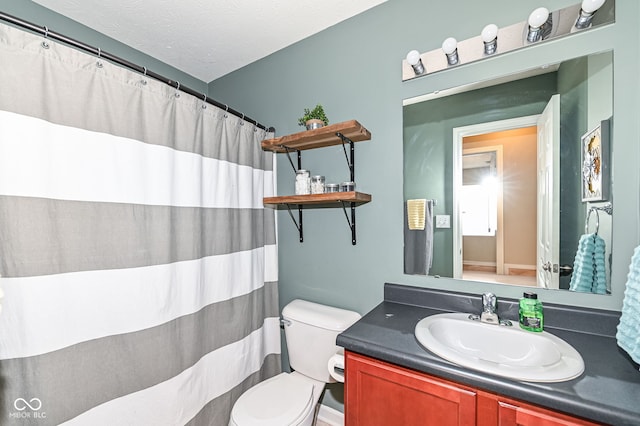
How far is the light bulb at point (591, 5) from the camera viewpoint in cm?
101

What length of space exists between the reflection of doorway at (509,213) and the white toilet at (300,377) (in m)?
0.70

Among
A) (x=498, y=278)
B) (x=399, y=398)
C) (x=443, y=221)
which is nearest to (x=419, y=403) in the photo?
(x=399, y=398)

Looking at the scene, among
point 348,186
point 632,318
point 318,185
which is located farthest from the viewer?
point 318,185

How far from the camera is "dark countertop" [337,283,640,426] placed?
2.22 ft

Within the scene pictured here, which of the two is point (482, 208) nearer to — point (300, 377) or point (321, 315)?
point (321, 315)

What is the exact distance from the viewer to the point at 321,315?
151 cm

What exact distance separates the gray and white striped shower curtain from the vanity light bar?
1.10 meters

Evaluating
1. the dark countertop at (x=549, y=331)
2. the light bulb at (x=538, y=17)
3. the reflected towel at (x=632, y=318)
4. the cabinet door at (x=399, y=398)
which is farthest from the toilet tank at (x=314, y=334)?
the light bulb at (x=538, y=17)

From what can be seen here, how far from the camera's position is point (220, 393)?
150 cm

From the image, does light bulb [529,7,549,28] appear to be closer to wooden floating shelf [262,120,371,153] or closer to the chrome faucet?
wooden floating shelf [262,120,371,153]

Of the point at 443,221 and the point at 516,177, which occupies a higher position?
the point at 516,177

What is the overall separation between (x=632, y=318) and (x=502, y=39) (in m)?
1.17

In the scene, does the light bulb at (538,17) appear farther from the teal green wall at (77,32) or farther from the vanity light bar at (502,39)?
the teal green wall at (77,32)

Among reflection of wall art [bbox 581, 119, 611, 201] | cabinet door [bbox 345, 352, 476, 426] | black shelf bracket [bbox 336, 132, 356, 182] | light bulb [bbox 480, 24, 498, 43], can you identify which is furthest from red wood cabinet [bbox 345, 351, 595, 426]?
light bulb [bbox 480, 24, 498, 43]
